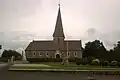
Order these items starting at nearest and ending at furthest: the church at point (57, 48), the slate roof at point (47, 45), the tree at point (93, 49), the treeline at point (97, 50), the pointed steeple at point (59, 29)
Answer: the treeline at point (97, 50) < the tree at point (93, 49) < the church at point (57, 48) < the pointed steeple at point (59, 29) < the slate roof at point (47, 45)

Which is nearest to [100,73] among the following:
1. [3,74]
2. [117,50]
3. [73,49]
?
[3,74]

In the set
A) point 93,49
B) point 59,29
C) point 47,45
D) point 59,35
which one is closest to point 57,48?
point 47,45

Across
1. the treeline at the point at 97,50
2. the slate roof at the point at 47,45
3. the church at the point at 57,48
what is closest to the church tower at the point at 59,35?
the church at the point at 57,48

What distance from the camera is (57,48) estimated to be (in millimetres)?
28922

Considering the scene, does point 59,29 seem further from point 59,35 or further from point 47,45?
point 47,45

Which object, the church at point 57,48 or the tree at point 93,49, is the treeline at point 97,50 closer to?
the tree at point 93,49

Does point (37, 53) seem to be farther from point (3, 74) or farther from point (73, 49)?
point (3, 74)

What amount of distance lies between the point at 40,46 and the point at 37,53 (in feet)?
3.32

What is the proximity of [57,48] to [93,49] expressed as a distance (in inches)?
169

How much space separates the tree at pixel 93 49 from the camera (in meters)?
27.6

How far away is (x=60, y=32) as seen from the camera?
29.2 metres

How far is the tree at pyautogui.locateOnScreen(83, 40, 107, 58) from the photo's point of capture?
27592mm

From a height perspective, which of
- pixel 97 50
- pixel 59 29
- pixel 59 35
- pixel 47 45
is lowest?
pixel 97 50

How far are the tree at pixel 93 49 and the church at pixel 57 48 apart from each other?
119 cm
